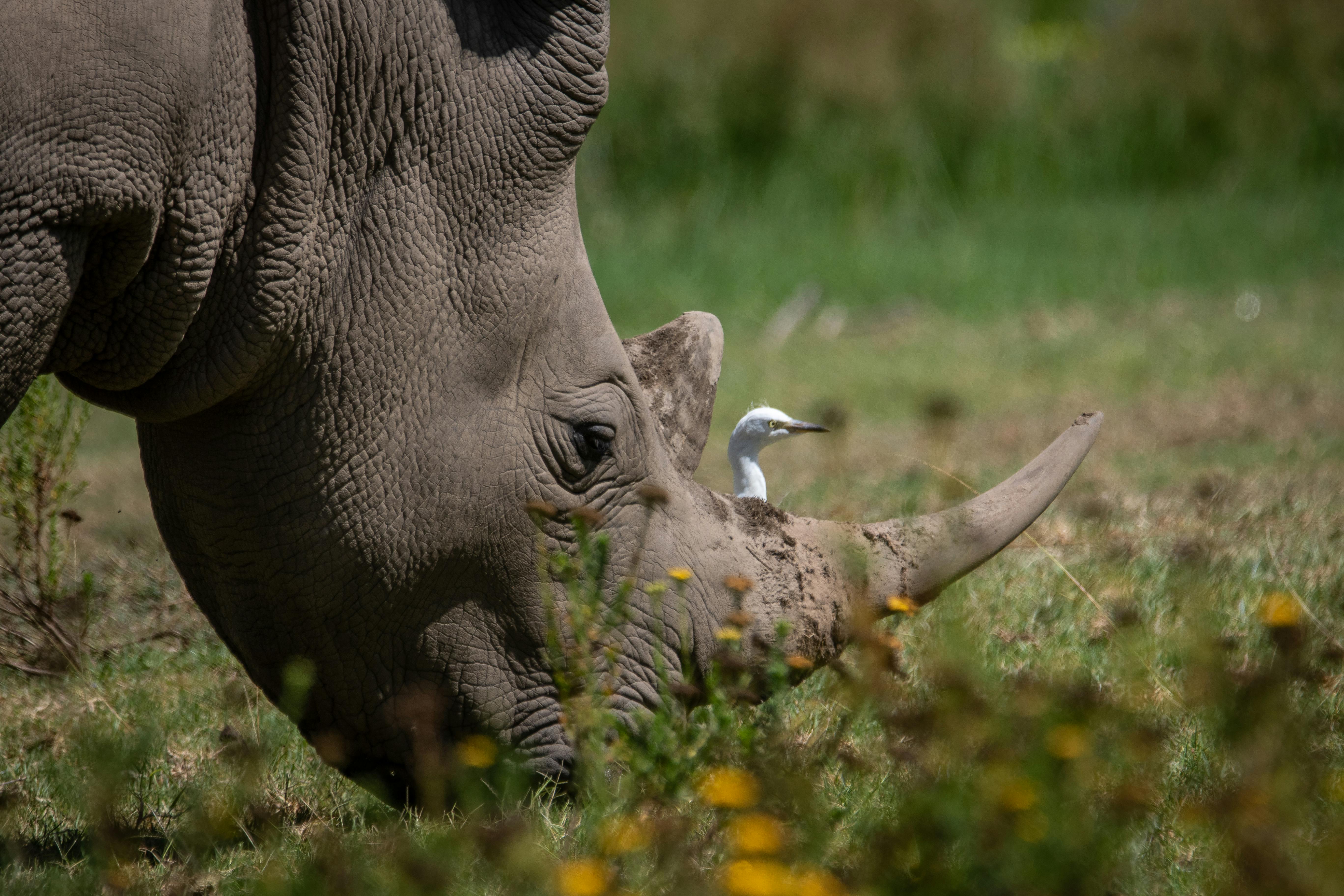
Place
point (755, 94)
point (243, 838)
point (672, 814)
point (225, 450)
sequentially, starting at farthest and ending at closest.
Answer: point (755, 94) → point (243, 838) → point (225, 450) → point (672, 814)

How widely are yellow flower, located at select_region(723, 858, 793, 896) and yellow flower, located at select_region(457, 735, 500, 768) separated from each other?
62 centimetres

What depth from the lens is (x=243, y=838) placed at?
Answer: 311 cm

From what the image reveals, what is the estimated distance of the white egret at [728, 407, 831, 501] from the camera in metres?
4.75

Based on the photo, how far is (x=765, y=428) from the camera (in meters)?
4.92

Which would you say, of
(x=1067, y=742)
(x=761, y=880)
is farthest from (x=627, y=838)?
(x=1067, y=742)

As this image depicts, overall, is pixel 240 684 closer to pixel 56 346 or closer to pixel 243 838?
pixel 243 838

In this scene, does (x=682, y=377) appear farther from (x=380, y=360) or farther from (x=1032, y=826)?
(x=1032, y=826)

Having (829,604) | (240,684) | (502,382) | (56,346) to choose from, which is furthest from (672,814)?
(240,684)

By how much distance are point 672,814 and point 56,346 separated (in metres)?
1.38

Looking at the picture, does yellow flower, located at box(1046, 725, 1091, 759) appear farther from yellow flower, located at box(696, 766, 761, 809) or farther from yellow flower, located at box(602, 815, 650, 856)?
yellow flower, located at box(602, 815, 650, 856)

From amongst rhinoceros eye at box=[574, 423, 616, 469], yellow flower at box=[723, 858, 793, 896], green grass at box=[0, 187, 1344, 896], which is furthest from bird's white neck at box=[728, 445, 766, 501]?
yellow flower at box=[723, 858, 793, 896]

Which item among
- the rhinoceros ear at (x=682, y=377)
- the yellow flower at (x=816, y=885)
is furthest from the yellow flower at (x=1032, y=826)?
the rhinoceros ear at (x=682, y=377)

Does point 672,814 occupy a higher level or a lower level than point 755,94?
higher

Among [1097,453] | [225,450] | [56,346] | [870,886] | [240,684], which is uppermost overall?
[56,346]
